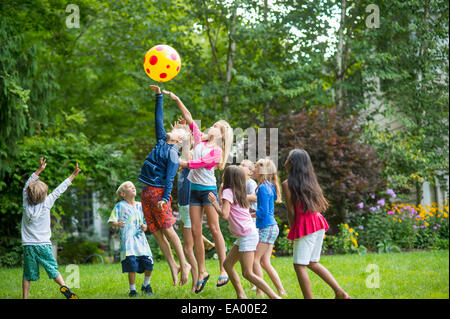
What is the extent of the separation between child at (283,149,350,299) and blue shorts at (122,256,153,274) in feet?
5.90

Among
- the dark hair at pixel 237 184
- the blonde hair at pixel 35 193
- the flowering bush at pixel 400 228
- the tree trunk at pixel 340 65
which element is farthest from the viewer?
the tree trunk at pixel 340 65

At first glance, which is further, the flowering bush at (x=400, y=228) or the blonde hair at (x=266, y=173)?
the flowering bush at (x=400, y=228)

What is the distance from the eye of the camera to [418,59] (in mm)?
12953

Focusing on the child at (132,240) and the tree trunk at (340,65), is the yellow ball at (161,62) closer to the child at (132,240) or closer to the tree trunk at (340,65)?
the child at (132,240)

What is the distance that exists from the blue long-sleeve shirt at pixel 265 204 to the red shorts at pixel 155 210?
0.96 m

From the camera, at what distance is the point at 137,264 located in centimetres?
530

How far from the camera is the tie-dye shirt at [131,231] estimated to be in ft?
17.6

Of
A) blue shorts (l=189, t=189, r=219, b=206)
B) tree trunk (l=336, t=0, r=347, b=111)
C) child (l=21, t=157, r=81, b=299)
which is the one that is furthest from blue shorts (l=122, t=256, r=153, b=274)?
tree trunk (l=336, t=0, r=347, b=111)

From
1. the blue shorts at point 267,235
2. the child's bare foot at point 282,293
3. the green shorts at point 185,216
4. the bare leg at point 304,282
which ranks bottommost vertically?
the child's bare foot at point 282,293

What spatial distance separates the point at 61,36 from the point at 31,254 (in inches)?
362

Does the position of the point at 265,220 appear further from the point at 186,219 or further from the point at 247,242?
the point at 186,219

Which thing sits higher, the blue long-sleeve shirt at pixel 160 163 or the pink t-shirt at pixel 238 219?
the blue long-sleeve shirt at pixel 160 163

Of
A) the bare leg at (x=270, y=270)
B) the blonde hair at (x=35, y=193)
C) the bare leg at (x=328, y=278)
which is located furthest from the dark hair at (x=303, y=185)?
the blonde hair at (x=35, y=193)
